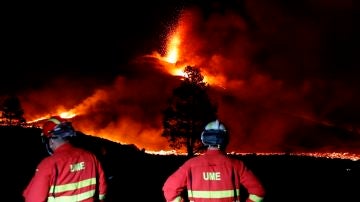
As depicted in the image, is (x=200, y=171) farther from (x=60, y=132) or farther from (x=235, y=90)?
(x=235, y=90)

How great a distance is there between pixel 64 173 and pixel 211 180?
191cm

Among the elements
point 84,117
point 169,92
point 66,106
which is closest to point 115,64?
point 66,106

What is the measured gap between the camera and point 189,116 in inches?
2451

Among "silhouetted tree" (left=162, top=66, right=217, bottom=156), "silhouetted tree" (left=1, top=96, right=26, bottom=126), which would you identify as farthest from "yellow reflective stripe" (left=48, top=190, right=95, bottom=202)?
"silhouetted tree" (left=1, top=96, right=26, bottom=126)

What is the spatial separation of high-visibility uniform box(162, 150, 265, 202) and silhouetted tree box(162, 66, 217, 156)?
177ft

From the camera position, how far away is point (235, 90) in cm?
15875

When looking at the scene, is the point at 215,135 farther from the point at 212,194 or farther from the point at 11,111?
the point at 11,111

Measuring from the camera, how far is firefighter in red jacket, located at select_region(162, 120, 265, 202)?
5621 millimetres

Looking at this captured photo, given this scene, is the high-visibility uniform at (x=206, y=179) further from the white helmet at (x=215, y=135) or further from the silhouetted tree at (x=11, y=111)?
the silhouetted tree at (x=11, y=111)

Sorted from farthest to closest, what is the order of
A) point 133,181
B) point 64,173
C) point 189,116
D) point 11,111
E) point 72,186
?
point 11,111 < point 189,116 < point 133,181 < point 72,186 < point 64,173

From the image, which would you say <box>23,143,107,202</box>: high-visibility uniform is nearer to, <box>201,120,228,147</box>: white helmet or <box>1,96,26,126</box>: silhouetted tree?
<box>201,120,228,147</box>: white helmet

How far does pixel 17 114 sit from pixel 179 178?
3562 inches

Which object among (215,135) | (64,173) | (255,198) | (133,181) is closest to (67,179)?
(64,173)

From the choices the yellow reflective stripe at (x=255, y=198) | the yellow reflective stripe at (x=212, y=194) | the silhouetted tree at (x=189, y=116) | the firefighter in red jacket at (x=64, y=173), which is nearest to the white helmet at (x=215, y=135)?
the yellow reflective stripe at (x=212, y=194)
